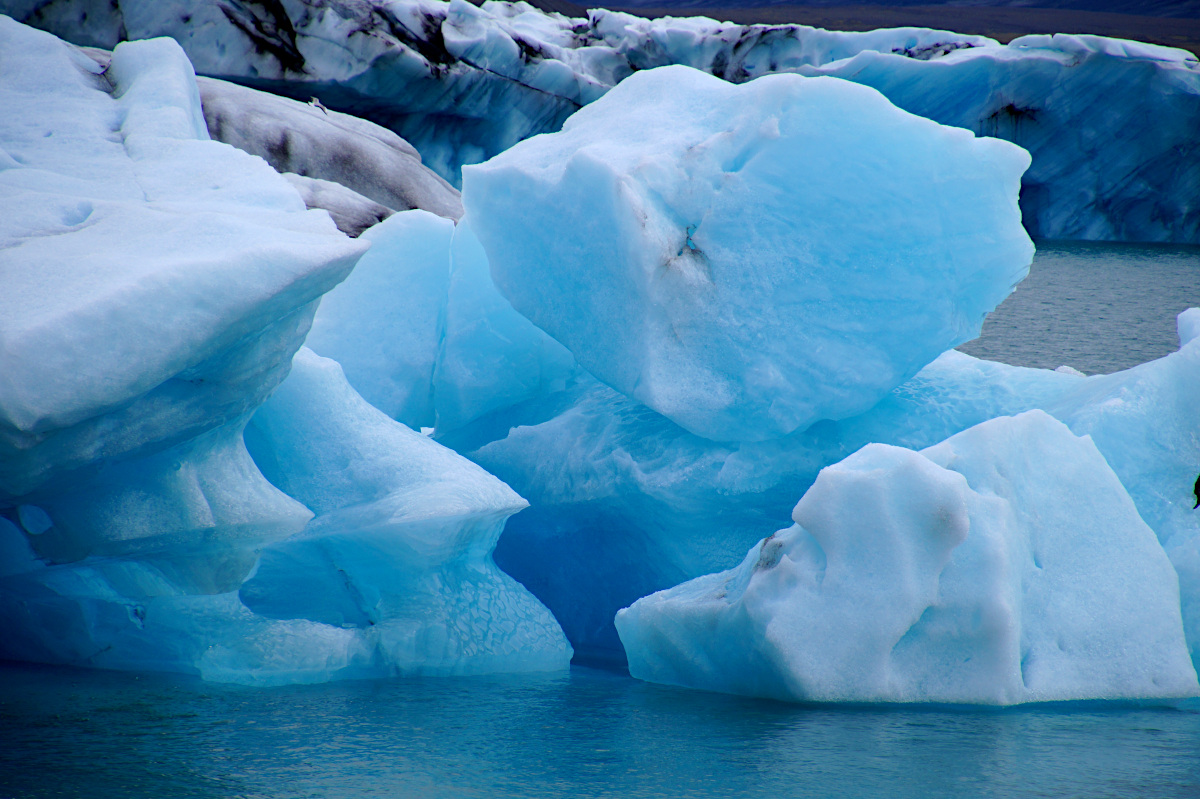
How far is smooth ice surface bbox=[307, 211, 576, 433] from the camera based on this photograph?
3127 millimetres

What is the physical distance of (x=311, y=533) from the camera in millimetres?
2246

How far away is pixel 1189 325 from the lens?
107 inches

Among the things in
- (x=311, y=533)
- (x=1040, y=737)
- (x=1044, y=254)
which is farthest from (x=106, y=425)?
(x=1044, y=254)

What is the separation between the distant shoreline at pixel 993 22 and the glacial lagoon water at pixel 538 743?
18.1 metres

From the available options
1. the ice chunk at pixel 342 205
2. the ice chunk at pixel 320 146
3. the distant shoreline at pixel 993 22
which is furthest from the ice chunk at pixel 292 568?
the distant shoreline at pixel 993 22

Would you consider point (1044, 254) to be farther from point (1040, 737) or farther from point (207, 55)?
point (1040, 737)

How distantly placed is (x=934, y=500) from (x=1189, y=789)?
0.57 m

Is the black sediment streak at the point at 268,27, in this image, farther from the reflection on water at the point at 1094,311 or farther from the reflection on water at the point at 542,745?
the reflection on water at the point at 542,745

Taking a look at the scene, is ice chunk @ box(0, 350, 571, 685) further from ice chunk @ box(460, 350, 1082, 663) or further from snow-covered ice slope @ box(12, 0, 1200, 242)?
snow-covered ice slope @ box(12, 0, 1200, 242)

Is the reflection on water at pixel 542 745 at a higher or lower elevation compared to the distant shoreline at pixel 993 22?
lower

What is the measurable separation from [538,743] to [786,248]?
1.37 metres

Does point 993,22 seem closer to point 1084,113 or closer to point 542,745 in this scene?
point 1084,113

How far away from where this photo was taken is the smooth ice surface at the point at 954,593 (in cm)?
176

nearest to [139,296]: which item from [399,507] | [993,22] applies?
[399,507]
